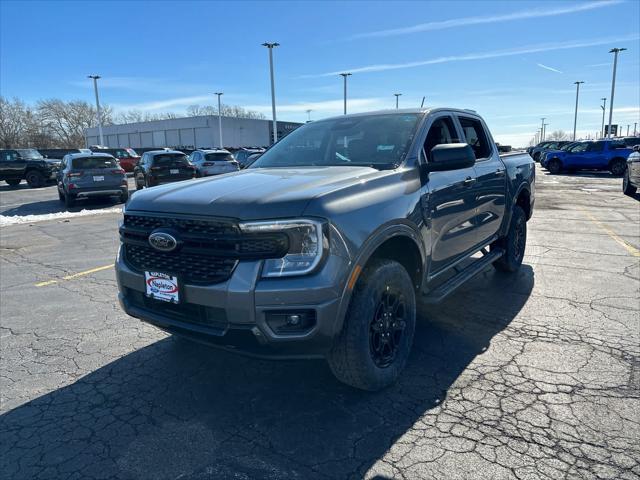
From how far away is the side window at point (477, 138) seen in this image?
5.07 m

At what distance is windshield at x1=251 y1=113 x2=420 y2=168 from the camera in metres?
3.72

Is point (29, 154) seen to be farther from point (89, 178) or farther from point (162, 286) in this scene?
point (162, 286)

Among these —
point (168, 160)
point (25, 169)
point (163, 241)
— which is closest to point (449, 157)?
point (163, 241)

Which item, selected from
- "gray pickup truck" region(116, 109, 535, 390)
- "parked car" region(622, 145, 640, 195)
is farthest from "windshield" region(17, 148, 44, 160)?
"parked car" region(622, 145, 640, 195)

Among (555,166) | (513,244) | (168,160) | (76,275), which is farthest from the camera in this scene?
(555,166)

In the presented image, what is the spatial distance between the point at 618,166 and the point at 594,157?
4.34 feet

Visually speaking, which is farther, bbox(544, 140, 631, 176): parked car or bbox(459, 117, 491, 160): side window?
bbox(544, 140, 631, 176): parked car

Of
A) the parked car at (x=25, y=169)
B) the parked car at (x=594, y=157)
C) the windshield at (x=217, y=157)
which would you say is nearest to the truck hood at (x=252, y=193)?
the windshield at (x=217, y=157)

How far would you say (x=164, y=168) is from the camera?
1609 cm

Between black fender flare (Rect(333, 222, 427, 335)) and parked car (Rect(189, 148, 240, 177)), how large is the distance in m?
16.6

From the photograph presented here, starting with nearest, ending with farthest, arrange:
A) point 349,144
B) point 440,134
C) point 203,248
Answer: point 203,248 < point 349,144 < point 440,134

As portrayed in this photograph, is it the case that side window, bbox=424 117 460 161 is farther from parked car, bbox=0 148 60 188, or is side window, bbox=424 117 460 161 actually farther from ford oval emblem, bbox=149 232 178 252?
parked car, bbox=0 148 60 188

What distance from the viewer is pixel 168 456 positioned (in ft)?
8.29

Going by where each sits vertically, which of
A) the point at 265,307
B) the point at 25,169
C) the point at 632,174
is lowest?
the point at 632,174
